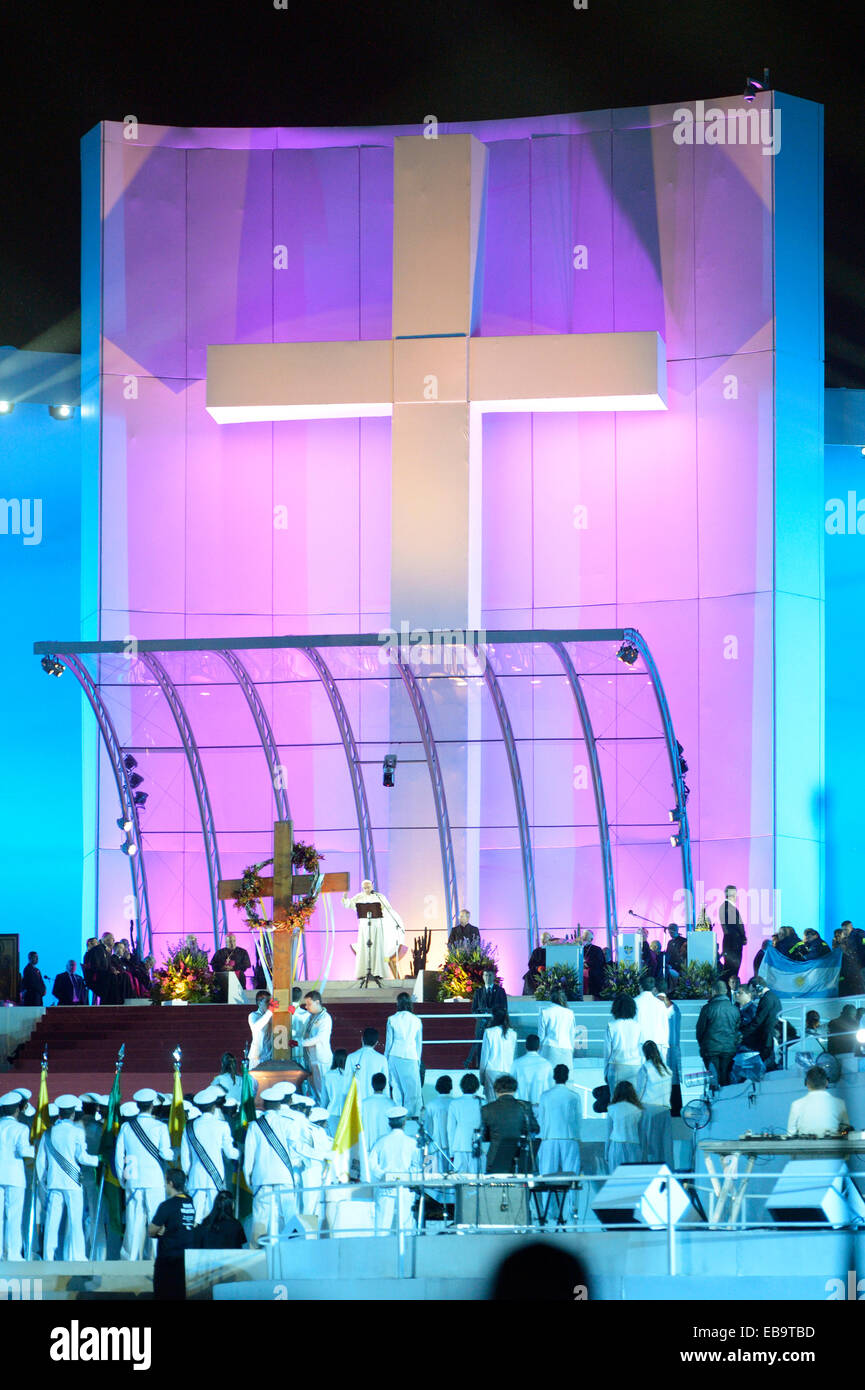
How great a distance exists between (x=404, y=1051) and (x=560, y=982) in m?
4.02

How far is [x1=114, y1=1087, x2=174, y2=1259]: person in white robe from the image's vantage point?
16.8 meters

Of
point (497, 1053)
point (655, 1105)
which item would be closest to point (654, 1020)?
point (497, 1053)

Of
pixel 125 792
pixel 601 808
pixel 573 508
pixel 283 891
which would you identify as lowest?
pixel 283 891

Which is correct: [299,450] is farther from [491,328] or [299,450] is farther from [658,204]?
[658,204]

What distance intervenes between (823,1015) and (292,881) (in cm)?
567

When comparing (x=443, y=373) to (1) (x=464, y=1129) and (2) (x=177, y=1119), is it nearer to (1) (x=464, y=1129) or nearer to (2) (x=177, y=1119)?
(1) (x=464, y=1129)

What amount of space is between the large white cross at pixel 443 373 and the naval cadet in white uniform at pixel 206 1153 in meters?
14.2

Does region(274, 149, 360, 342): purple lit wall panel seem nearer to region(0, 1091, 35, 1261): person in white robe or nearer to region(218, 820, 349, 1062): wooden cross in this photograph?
region(218, 820, 349, 1062): wooden cross

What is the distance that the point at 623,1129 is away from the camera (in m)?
17.3

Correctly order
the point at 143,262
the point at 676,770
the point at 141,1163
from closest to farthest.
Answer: the point at 141,1163
the point at 676,770
the point at 143,262

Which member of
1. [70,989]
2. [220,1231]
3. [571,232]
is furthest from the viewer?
[571,232]

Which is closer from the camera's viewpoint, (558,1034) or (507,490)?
(558,1034)

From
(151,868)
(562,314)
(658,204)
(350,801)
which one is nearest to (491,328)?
(562,314)

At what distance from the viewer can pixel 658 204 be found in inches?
1280
